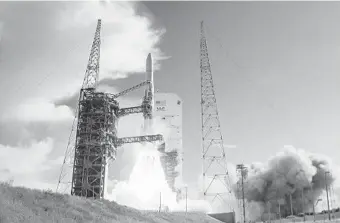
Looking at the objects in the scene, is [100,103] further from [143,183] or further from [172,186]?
[172,186]

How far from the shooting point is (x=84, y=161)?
3130 inches

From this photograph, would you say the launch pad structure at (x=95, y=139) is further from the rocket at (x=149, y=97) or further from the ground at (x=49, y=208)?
the ground at (x=49, y=208)

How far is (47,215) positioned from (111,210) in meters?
14.1

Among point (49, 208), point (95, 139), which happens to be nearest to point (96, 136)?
point (95, 139)

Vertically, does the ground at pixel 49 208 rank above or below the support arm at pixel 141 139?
below

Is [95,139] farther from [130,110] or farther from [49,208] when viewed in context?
[49,208]

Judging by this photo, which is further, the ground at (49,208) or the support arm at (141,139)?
the support arm at (141,139)

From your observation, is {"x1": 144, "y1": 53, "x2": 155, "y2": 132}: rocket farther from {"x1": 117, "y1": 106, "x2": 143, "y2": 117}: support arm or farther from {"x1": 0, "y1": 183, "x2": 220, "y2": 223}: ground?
{"x1": 0, "y1": 183, "x2": 220, "y2": 223}: ground

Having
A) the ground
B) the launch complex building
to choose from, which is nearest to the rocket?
the launch complex building

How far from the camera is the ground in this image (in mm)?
23859

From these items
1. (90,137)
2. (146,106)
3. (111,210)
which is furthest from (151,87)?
(111,210)

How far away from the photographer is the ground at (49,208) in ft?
78.3

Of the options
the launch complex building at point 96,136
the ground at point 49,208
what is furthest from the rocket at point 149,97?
the ground at point 49,208

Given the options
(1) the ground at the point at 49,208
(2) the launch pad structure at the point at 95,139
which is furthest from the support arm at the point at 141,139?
(1) the ground at the point at 49,208
